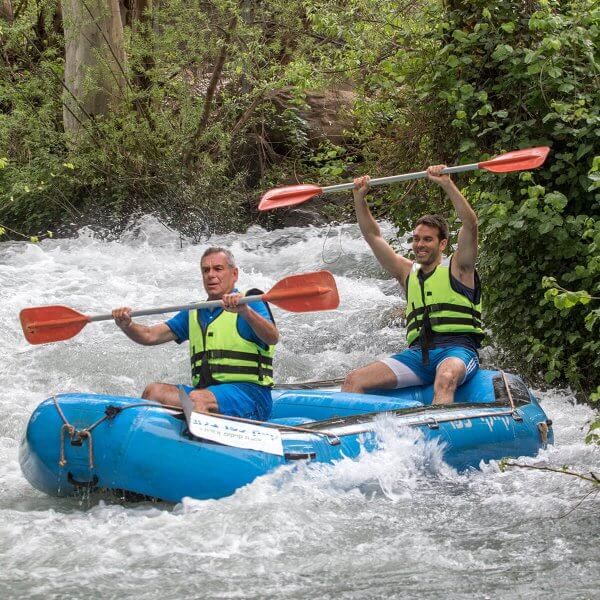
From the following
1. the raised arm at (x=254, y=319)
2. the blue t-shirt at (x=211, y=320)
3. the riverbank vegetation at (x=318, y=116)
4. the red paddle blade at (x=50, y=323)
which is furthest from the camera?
the riverbank vegetation at (x=318, y=116)

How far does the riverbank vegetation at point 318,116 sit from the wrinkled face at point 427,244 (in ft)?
2.10

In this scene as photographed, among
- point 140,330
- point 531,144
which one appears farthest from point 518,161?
point 140,330

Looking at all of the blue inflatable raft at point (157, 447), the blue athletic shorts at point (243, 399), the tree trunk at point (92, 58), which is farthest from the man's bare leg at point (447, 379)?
the tree trunk at point (92, 58)

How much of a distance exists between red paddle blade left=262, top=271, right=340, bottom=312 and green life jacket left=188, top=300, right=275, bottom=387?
8.1 inches

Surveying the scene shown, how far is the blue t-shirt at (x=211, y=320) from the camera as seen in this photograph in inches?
177

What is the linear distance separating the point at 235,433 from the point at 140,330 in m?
0.75

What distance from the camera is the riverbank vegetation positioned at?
5.91 meters

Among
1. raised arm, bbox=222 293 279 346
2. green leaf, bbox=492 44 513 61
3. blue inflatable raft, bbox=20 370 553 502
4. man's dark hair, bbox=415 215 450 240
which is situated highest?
green leaf, bbox=492 44 513 61

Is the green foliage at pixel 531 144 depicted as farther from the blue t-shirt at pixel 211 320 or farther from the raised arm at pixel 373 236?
the blue t-shirt at pixel 211 320

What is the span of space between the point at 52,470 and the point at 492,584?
5.90ft

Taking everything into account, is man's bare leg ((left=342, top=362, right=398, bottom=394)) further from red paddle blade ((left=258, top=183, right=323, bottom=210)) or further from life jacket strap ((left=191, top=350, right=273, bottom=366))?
red paddle blade ((left=258, top=183, right=323, bottom=210))

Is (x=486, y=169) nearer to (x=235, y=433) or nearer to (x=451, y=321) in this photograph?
(x=451, y=321)

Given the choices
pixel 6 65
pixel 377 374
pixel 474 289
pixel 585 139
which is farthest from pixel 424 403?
pixel 6 65

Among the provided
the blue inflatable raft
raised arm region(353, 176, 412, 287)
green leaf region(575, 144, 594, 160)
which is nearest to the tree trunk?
raised arm region(353, 176, 412, 287)
